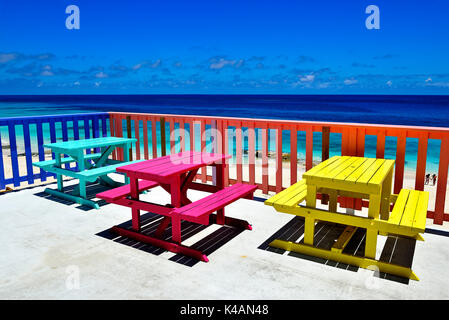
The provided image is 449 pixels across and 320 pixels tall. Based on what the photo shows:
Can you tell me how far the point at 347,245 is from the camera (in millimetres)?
3822

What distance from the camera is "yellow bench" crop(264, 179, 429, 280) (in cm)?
305

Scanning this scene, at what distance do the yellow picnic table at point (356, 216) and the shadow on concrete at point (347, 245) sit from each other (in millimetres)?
77

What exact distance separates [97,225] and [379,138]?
3695mm

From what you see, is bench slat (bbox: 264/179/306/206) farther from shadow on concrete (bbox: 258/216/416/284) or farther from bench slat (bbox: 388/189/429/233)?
bench slat (bbox: 388/189/429/233)

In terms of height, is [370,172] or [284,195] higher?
[370,172]

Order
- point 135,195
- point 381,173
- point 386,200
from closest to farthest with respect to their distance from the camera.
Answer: point 381,173 → point 135,195 → point 386,200

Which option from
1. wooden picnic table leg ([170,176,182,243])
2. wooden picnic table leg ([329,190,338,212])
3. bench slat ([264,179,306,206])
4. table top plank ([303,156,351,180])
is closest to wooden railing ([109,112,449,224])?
table top plank ([303,156,351,180])

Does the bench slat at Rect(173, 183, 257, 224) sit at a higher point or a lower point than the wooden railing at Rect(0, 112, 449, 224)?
lower

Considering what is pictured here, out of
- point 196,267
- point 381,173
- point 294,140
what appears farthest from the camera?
point 294,140

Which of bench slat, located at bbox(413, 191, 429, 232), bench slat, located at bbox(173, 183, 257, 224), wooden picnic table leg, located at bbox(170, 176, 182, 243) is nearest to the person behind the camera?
bench slat, located at bbox(413, 191, 429, 232)

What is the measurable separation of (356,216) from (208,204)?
4.68 ft

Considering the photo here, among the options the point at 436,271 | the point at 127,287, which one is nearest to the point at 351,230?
the point at 436,271

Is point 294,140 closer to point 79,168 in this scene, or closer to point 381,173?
point 381,173

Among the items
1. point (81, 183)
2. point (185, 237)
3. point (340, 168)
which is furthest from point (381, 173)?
point (81, 183)
